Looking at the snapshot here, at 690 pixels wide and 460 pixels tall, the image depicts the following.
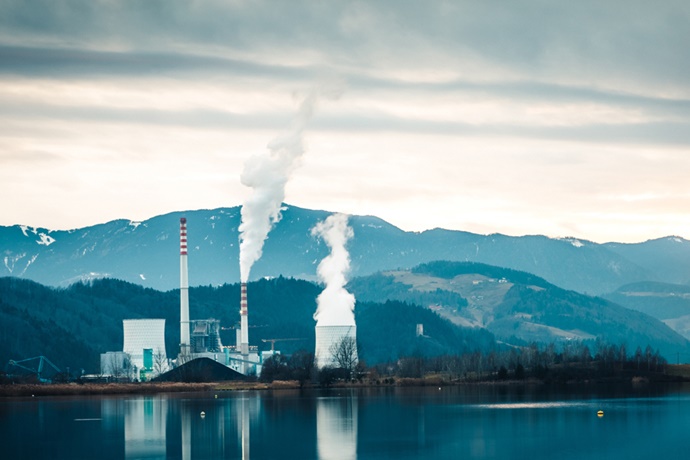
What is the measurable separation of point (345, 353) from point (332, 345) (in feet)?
12.3

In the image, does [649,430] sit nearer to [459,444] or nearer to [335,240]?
[459,444]

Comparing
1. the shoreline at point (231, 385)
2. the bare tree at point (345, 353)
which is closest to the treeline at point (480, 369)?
the bare tree at point (345, 353)

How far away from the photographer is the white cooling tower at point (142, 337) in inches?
6870

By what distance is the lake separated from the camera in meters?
59.1

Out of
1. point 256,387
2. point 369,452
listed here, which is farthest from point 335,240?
point 369,452

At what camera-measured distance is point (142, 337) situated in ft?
575

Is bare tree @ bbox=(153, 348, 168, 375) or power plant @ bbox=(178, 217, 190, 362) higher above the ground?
power plant @ bbox=(178, 217, 190, 362)

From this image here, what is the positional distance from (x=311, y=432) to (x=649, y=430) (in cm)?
1946

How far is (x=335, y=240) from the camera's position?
563 feet

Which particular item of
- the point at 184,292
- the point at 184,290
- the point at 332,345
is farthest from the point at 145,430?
the point at 184,292

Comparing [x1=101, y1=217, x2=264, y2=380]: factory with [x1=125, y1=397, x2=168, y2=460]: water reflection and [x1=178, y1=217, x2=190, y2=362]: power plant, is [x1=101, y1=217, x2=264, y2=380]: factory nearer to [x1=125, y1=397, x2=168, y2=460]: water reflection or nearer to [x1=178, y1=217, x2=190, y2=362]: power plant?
[x1=178, y1=217, x2=190, y2=362]: power plant

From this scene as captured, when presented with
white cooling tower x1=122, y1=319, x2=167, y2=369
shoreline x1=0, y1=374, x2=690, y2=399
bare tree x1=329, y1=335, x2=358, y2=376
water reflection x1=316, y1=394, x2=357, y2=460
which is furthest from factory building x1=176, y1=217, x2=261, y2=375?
water reflection x1=316, y1=394, x2=357, y2=460

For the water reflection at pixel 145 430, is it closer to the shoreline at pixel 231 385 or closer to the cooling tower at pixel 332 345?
the shoreline at pixel 231 385

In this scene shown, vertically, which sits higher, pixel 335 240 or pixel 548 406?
pixel 335 240
